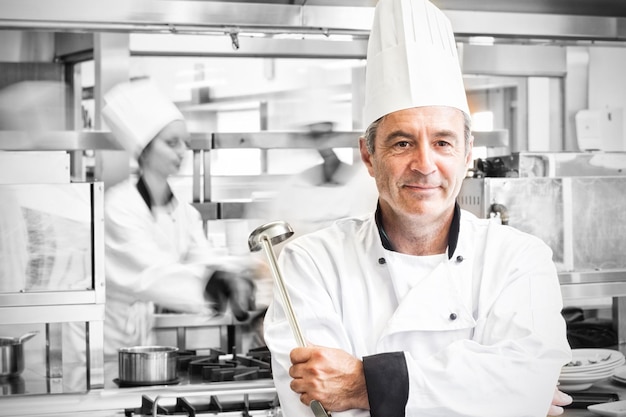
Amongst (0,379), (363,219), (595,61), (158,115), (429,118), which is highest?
(595,61)

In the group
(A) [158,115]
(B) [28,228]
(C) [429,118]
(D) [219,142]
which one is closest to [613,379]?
(C) [429,118]

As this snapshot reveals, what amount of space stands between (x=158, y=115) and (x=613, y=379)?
8.19 ft

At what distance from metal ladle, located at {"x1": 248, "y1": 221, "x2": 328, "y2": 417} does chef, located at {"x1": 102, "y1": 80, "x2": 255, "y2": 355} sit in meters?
2.77

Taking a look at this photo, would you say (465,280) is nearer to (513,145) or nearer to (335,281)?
(335,281)

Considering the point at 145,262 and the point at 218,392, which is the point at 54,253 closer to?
the point at 218,392

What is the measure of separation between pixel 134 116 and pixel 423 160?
9.35ft

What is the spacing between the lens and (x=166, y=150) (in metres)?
4.24

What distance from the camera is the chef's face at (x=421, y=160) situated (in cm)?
155

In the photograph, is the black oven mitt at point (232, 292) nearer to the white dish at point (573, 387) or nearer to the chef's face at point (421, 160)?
the white dish at point (573, 387)

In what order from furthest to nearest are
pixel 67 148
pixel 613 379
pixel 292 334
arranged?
pixel 67 148 → pixel 613 379 → pixel 292 334

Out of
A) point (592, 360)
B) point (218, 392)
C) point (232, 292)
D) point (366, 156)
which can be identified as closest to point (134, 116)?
point (232, 292)

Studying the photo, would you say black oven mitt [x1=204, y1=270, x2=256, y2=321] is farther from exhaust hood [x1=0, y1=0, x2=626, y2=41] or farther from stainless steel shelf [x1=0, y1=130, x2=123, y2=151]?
exhaust hood [x1=0, y1=0, x2=626, y2=41]

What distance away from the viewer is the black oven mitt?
420 centimetres

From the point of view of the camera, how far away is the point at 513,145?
4762mm
